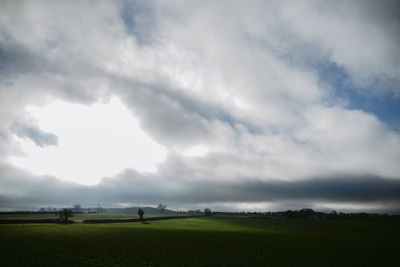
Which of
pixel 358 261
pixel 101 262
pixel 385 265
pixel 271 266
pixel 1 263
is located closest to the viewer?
pixel 1 263

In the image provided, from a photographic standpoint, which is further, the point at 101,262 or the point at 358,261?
the point at 358,261

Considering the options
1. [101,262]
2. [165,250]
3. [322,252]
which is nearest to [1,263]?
[101,262]

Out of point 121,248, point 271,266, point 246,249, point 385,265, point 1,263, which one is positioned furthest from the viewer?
point 246,249

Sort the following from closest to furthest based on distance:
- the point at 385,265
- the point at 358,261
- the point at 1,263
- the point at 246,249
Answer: the point at 1,263 < the point at 385,265 < the point at 358,261 < the point at 246,249

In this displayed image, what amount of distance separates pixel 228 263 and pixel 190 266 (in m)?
5.39

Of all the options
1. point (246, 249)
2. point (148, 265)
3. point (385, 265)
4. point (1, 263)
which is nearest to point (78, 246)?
point (1, 263)

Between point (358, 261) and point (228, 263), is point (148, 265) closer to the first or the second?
point (228, 263)

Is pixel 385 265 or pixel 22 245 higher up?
pixel 22 245

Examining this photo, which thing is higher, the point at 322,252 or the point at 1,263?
the point at 1,263

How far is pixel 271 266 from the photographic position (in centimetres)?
2892

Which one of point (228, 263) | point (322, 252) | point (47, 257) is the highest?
point (47, 257)

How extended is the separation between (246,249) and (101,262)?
78.0 ft

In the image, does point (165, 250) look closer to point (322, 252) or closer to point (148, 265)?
point (148, 265)

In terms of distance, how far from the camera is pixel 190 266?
89.9 feet
